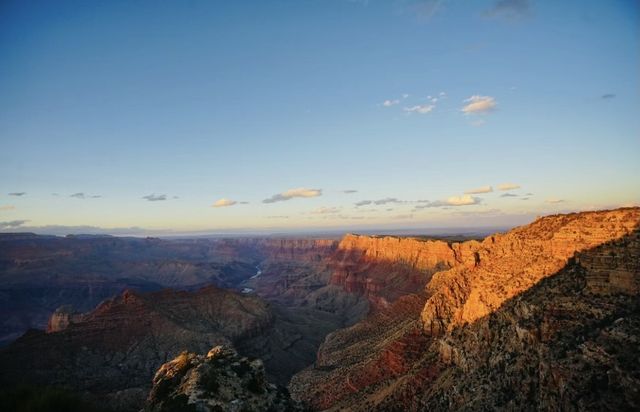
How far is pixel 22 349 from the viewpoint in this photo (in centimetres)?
7156

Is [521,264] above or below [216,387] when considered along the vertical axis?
above

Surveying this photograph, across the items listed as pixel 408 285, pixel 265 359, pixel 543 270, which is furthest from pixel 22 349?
pixel 408 285

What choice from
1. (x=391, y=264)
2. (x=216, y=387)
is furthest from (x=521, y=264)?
(x=391, y=264)

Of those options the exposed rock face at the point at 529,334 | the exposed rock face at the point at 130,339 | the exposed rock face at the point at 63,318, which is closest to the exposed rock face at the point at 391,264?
the exposed rock face at the point at 130,339

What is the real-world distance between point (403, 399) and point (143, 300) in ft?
245

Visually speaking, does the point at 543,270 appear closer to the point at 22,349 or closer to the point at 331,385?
the point at 331,385

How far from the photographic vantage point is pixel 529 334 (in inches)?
1229

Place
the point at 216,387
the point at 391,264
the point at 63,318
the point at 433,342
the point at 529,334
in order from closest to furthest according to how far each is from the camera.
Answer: the point at 216,387, the point at 529,334, the point at 433,342, the point at 63,318, the point at 391,264

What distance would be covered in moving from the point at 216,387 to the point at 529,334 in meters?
23.6

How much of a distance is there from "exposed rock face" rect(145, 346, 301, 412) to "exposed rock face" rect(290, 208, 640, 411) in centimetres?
1761

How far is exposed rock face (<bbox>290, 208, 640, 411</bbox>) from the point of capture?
83.4 ft

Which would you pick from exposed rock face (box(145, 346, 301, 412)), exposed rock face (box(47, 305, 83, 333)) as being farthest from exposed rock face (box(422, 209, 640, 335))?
exposed rock face (box(47, 305, 83, 333))

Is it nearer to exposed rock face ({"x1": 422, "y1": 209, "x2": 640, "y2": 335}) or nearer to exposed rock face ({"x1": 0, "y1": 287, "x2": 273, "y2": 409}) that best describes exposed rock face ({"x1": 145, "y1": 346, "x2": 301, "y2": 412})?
exposed rock face ({"x1": 422, "y1": 209, "x2": 640, "y2": 335})

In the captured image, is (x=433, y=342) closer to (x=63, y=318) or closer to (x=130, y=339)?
(x=130, y=339)
